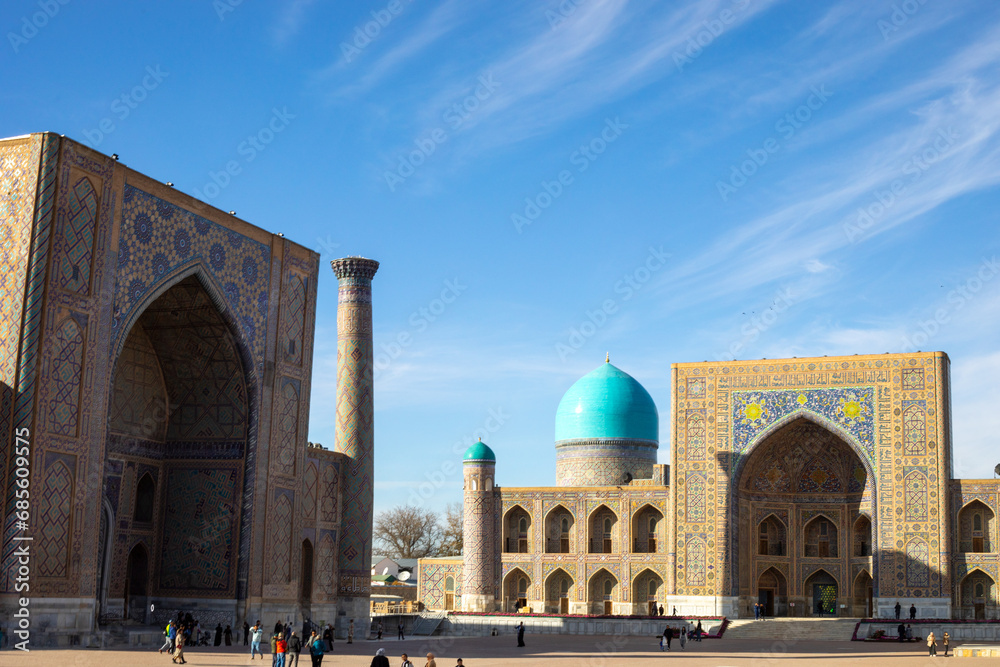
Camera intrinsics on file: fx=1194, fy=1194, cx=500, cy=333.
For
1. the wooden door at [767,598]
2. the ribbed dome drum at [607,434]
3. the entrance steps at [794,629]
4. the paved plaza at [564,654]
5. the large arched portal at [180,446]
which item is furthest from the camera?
the ribbed dome drum at [607,434]

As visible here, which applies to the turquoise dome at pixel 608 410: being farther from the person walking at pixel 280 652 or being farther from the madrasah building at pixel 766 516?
the person walking at pixel 280 652

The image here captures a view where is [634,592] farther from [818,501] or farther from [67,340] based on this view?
[67,340]

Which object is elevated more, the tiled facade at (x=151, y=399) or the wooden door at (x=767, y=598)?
the tiled facade at (x=151, y=399)

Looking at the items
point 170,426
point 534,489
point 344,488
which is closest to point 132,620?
point 170,426

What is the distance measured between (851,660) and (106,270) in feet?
43.5

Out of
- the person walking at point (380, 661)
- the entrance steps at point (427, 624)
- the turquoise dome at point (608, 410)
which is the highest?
the turquoise dome at point (608, 410)

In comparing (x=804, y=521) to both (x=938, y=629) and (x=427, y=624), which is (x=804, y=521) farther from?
(x=427, y=624)

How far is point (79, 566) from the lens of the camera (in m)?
16.9

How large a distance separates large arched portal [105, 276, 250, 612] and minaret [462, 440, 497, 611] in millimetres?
13205

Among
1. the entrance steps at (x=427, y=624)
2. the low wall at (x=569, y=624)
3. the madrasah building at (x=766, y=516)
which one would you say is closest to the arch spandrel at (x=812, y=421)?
the madrasah building at (x=766, y=516)

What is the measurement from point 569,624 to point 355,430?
7358mm

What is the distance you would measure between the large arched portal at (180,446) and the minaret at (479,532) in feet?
43.3

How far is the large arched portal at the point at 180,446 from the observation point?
20750mm

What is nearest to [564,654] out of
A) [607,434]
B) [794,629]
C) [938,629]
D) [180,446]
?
[180,446]
